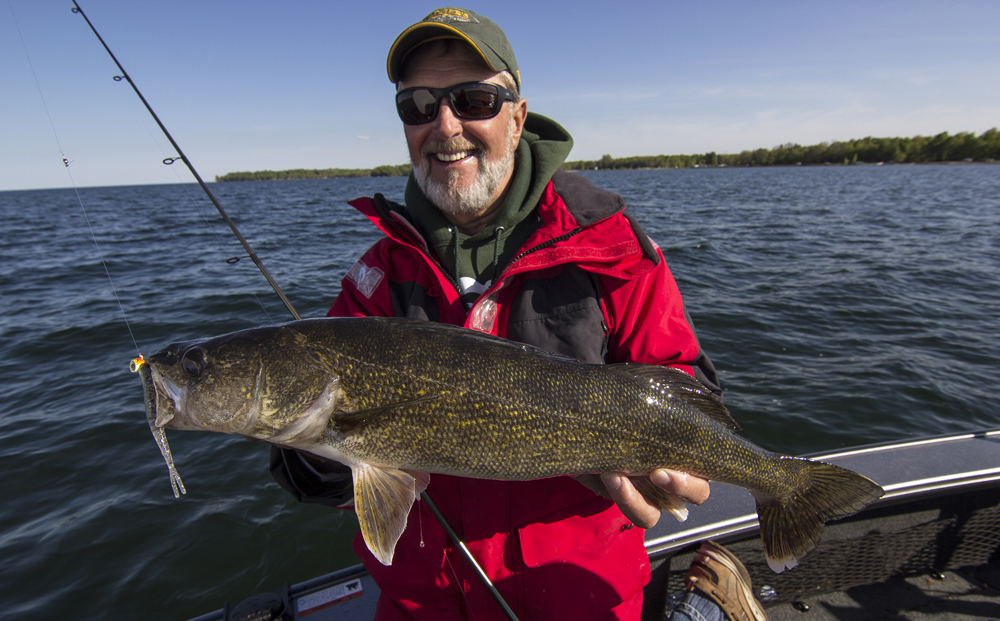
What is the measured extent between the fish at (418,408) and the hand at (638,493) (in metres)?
0.05

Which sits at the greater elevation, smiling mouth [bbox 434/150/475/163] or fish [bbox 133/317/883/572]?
smiling mouth [bbox 434/150/475/163]

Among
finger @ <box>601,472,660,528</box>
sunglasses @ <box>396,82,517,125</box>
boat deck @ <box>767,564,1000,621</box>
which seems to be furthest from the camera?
boat deck @ <box>767,564,1000,621</box>

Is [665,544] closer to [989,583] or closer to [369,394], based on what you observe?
[369,394]

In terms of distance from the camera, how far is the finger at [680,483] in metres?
2.10

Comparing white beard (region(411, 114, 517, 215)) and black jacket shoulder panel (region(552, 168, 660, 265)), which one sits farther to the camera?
white beard (region(411, 114, 517, 215))

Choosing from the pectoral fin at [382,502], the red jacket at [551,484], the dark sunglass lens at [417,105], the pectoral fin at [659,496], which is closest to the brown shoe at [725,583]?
the red jacket at [551,484]

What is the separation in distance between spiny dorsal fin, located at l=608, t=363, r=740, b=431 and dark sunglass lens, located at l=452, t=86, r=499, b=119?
1.55m

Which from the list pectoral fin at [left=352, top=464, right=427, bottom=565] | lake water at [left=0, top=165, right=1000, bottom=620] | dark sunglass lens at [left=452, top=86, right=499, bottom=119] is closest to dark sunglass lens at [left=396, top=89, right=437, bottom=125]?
dark sunglass lens at [left=452, top=86, right=499, bottom=119]

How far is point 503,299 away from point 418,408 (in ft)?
2.32

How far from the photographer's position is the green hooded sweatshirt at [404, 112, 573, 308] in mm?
2672

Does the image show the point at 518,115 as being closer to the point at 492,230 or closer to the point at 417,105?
the point at 417,105

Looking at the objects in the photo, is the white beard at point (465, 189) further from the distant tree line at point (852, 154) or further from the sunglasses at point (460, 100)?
the distant tree line at point (852, 154)

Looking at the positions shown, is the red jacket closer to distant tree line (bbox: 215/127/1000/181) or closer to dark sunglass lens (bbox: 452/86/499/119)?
dark sunglass lens (bbox: 452/86/499/119)

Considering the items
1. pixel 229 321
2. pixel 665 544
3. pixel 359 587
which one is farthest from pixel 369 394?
pixel 229 321
